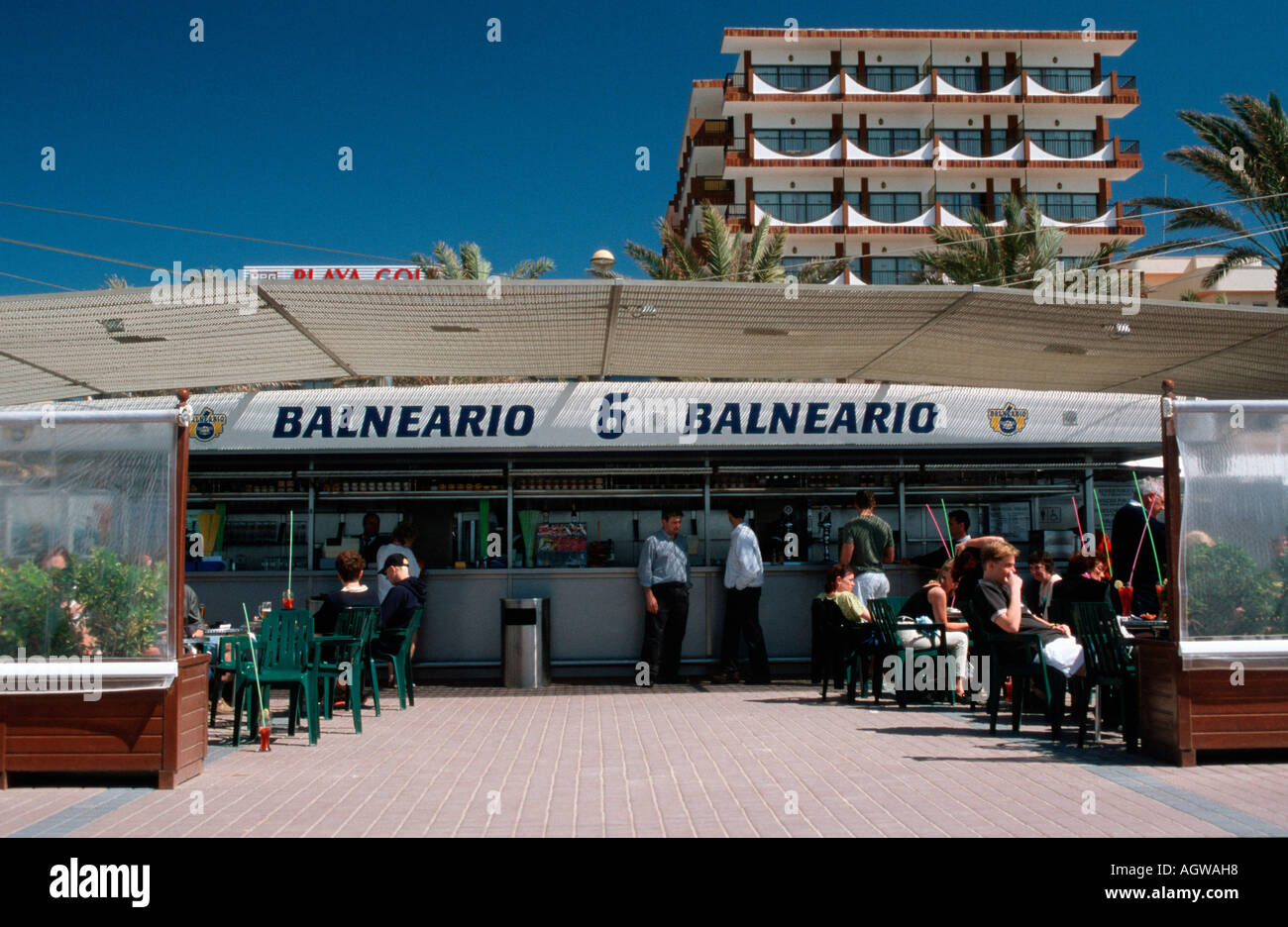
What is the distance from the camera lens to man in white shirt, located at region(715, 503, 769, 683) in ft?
38.2

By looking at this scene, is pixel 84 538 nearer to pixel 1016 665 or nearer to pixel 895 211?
pixel 1016 665

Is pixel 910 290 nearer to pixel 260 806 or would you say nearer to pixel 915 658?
pixel 915 658

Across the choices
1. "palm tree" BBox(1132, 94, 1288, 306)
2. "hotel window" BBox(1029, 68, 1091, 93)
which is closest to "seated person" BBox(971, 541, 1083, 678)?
"palm tree" BBox(1132, 94, 1288, 306)

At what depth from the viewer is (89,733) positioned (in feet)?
21.2

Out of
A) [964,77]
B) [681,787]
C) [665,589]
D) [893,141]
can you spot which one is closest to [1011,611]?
[681,787]

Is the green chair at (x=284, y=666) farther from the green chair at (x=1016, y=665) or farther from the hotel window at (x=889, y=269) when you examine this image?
the hotel window at (x=889, y=269)

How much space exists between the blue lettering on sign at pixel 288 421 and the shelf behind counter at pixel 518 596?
56.3 inches

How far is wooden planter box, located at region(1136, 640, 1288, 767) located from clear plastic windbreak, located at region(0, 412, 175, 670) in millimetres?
5619

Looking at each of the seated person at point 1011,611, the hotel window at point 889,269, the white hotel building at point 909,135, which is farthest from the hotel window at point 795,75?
the seated person at point 1011,611

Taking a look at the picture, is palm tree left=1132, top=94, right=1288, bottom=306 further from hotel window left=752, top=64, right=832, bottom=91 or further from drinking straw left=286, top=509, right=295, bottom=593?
hotel window left=752, top=64, right=832, bottom=91

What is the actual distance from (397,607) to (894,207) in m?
43.9

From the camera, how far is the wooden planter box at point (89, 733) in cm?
645

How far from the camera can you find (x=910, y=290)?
9430 mm
